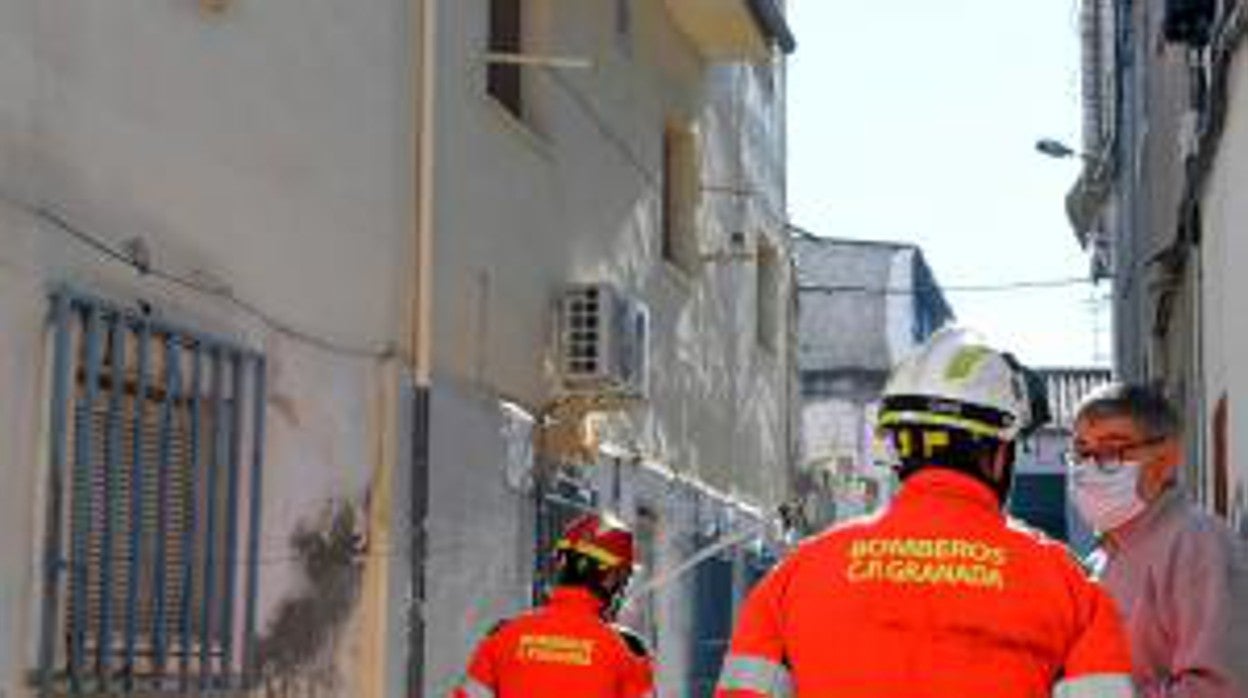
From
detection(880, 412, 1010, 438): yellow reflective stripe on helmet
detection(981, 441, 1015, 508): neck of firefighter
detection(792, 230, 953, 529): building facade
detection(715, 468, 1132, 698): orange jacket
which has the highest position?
detection(792, 230, 953, 529): building facade

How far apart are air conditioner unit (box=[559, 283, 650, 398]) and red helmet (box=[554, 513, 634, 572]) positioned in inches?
190

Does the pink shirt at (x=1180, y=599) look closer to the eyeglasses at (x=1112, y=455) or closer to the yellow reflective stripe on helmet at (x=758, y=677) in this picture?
the eyeglasses at (x=1112, y=455)

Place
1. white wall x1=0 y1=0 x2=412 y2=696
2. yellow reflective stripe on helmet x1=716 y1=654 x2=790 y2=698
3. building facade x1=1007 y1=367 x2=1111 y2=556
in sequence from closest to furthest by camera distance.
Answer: yellow reflective stripe on helmet x1=716 y1=654 x2=790 y2=698 < white wall x1=0 y1=0 x2=412 y2=696 < building facade x1=1007 y1=367 x2=1111 y2=556

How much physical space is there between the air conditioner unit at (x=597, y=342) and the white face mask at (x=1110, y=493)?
747 centimetres

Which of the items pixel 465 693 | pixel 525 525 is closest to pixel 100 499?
pixel 465 693

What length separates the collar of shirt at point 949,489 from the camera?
3.80m

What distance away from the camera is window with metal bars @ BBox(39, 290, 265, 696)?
7.27 m

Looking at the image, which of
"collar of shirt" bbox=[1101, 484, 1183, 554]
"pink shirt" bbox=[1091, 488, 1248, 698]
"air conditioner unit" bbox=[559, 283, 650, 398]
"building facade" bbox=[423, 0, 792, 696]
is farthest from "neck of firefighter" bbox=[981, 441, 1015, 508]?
"air conditioner unit" bbox=[559, 283, 650, 398]

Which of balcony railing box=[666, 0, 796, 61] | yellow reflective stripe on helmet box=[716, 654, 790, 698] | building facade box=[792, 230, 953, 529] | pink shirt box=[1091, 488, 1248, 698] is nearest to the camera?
yellow reflective stripe on helmet box=[716, 654, 790, 698]

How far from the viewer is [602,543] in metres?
7.71

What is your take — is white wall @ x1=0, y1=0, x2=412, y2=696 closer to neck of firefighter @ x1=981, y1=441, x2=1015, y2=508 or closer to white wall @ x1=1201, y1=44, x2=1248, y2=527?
white wall @ x1=1201, y1=44, x2=1248, y2=527

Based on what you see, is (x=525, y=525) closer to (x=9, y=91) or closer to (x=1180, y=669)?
(x=9, y=91)

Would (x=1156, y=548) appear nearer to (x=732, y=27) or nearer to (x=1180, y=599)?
(x=1180, y=599)

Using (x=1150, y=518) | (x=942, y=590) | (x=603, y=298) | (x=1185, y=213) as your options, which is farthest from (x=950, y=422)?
(x=603, y=298)
